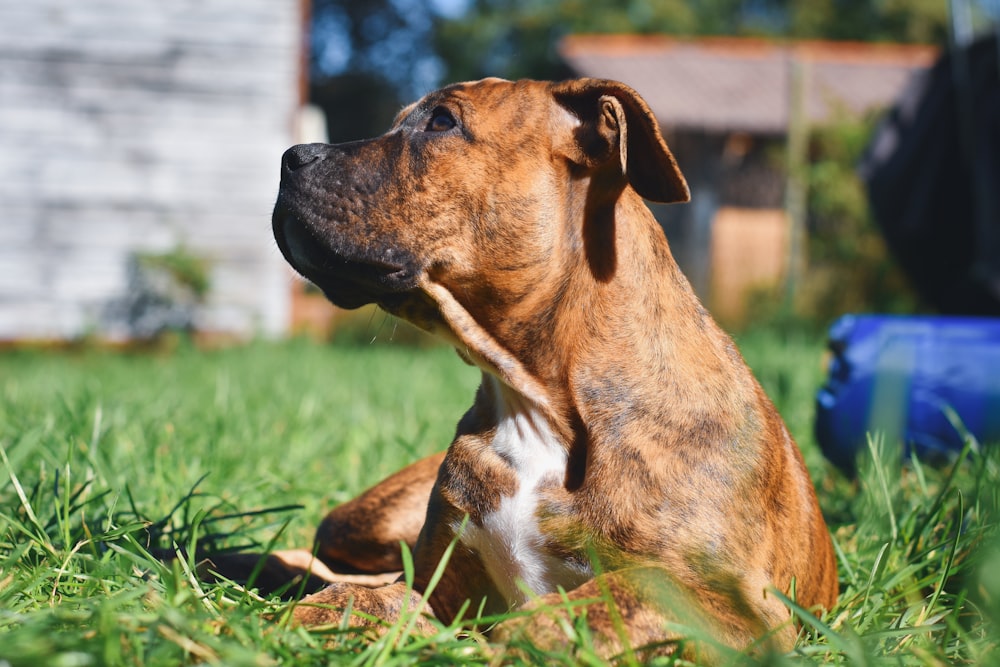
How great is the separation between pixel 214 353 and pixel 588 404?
8.36m

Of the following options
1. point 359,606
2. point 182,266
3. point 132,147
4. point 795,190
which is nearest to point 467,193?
point 359,606

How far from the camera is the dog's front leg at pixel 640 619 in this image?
204 centimetres

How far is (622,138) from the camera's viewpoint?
99.5 inches

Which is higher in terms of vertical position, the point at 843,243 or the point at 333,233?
the point at 333,233

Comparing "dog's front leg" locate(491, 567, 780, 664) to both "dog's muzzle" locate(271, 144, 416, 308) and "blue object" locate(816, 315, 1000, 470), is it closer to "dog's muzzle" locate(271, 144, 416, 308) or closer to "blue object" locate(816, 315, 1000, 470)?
"dog's muzzle" locate(271, 144, 416, 308)

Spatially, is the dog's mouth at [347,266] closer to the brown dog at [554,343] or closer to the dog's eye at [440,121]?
the brown dog at [554,343]

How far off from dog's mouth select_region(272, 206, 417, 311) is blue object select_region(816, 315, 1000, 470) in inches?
87.4

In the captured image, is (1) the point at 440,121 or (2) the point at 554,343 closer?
(2) the point at 554,343

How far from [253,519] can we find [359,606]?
3.25 feet

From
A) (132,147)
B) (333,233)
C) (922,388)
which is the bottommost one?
(922,388)

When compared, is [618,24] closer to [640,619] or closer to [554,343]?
[554,343]

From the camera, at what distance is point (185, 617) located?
1932 millimetres

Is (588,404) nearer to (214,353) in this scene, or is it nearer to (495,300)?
(495,300)

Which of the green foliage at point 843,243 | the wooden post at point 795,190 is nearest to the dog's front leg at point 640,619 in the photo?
the green foliage at point 843,243
